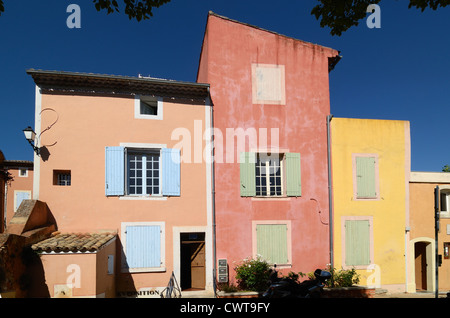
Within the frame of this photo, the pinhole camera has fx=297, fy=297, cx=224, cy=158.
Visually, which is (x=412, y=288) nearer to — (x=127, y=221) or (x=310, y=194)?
(x=310, y=194)

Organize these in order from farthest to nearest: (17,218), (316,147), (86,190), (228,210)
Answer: (316,147) → (228,210) → (86,190) → (17,218)

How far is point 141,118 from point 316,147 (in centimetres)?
602

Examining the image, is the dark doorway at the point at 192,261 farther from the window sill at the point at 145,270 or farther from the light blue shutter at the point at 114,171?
the light blue shutter at the point at 114,171

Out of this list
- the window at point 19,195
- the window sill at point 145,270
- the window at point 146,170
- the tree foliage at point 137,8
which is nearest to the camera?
the tree foliage at point 137,8

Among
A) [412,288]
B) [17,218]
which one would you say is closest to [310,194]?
[412,288]

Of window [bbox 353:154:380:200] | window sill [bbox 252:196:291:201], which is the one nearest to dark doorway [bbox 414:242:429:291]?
window [bbox 353:154:380:200]

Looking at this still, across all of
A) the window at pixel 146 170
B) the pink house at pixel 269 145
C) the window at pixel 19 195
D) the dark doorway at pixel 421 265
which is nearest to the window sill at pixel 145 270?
the pink house at pixel 269 145

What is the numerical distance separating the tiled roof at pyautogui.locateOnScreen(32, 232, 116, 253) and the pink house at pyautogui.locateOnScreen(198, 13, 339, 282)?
3527mm

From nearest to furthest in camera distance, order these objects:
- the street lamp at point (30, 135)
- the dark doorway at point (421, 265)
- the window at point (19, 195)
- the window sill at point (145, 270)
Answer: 1. the street lamp at point (30, 135)
2. the window sill at point (145, 270)
3. the dark doorway at point (421, 265)
4. the window at point (19, 195)

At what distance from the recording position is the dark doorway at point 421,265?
11273 mm

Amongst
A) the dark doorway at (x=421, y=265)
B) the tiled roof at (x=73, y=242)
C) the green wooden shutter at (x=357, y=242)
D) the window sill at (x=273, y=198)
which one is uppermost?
the window sill at (x=273, y=198)

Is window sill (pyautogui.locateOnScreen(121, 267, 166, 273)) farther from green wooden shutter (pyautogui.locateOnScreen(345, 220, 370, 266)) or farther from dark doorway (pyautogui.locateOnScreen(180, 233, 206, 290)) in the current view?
green wooden shutter (pyautogui.locateOnScreen(345, 220, 370, 266))

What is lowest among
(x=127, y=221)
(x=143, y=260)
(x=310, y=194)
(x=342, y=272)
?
(x=342, y=272)

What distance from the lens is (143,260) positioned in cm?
902
